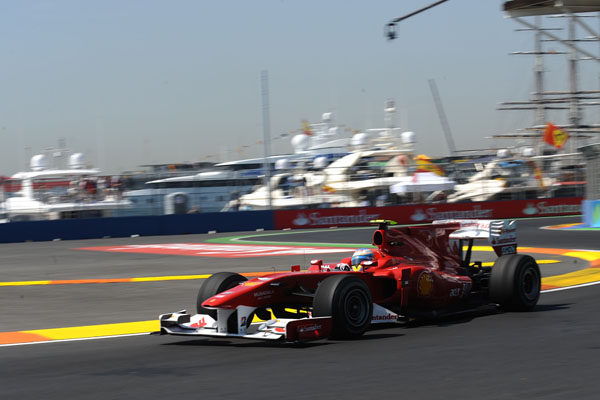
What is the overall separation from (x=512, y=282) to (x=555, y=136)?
5575 cm

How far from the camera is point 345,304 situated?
25.3 ft

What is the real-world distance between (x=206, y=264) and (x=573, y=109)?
166ft

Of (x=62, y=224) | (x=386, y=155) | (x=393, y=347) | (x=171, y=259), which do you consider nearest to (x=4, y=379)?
(x=393, y=347)

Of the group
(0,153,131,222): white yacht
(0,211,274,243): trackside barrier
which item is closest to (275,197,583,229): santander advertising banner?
(0,211,274,243): trackside barrier

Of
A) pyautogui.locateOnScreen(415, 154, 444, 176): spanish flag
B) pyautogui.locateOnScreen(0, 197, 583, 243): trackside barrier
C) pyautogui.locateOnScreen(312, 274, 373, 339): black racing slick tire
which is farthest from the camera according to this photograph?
pyautogui.locateOnScreen(415, 154, 444, 176): spanish flag

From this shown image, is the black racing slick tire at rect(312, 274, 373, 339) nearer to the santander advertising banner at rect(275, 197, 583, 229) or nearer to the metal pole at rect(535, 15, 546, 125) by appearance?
the santander advertising banner at rect(275, 197, 583, 229)

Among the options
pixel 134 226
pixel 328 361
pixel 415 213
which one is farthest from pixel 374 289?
pixel 415 213

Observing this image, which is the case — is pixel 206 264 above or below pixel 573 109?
below

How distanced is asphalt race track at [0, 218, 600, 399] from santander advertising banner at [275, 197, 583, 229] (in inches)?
883

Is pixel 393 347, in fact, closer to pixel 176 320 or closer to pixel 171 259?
pixel 176 320

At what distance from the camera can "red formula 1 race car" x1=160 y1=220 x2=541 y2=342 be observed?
7.66 metres

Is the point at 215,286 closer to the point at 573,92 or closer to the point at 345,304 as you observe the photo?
the point at 345,304

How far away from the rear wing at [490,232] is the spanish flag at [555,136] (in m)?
52.6

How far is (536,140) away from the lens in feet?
242
